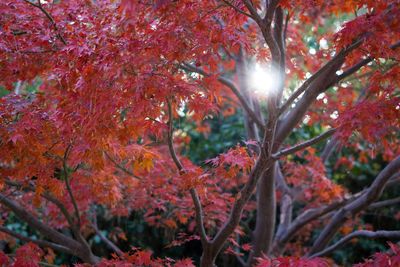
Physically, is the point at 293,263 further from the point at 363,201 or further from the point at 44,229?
the point at 44,229

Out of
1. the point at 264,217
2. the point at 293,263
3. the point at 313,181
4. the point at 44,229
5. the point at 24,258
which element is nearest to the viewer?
the point at 293,263

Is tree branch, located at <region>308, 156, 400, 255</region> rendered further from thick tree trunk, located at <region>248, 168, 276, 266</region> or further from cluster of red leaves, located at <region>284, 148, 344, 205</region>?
thick tree trunk, located at <region>248, 168, 276, 266</region>

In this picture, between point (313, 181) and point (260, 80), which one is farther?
point (313, 181)

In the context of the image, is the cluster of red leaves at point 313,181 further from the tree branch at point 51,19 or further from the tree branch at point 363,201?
the tree branch at point 51,19

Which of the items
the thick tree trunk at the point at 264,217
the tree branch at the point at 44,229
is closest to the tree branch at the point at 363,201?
the thick tree trunk at the point at 264,217

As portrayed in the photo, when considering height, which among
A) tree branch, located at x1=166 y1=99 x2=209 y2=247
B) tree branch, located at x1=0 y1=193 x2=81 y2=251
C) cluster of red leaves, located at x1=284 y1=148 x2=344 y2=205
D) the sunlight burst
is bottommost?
tree branch, located at x1=0 y1=193 x2=81 y2=251

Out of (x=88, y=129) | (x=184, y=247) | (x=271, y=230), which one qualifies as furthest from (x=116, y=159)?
(x=184, y=247)

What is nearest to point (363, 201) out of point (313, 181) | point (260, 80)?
point (313, 181)

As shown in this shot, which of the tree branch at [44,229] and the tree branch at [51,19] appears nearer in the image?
the tree branch at [51,19]

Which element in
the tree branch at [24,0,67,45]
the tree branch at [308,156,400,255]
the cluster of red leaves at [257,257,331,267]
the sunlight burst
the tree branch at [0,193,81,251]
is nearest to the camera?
the cluster of red leaves at [257,257,331,267]

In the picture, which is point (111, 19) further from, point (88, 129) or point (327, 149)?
point (327, 149)

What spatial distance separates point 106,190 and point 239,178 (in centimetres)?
206

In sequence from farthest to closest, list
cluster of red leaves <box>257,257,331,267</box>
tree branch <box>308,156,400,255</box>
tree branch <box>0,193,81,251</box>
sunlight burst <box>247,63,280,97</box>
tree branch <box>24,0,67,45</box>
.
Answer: sunlight burst <box>247,63,280,97</box>
tree branch <box>0,193,81,251</box>
tree branch <box>308,156,400,255</box>
tree branch <box>24,0,67,45</box>
cluster of red leaves <box>257,257,331,267</box>

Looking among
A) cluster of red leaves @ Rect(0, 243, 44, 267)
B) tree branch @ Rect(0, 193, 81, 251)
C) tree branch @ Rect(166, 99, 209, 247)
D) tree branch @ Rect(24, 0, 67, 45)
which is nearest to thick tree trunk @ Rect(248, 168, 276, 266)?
tree branch @ Rect(166, 99, 209, 247)
